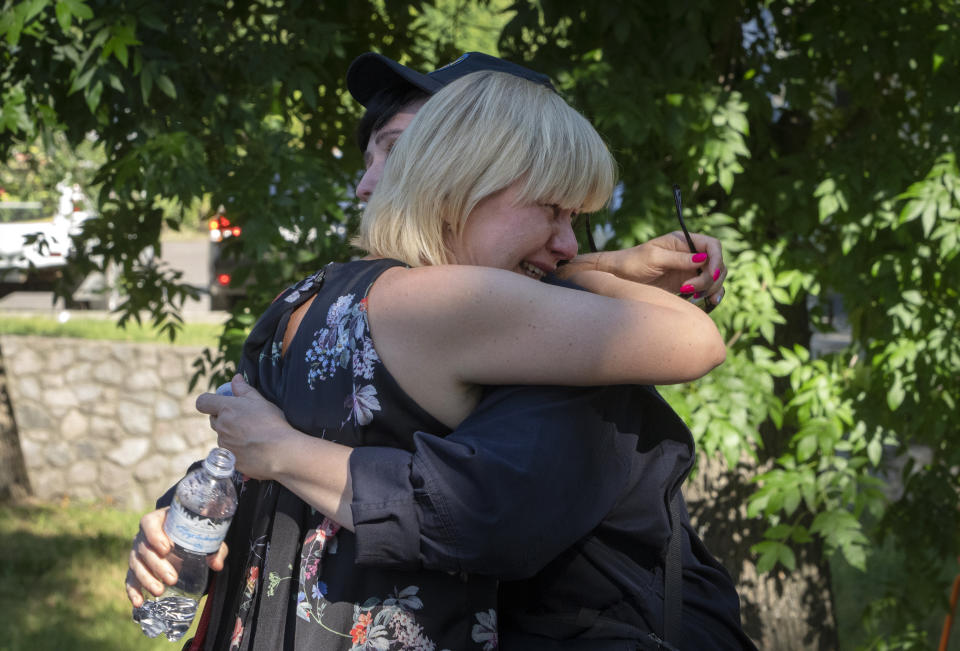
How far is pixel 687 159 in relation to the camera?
144 inches

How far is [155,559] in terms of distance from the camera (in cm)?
161

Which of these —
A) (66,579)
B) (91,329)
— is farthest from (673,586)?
(91,329)

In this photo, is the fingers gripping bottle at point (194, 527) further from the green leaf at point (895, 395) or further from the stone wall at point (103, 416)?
the stone wall at point (103, 416)

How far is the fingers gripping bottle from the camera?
1.56 m

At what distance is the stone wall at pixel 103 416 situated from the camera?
7840mm

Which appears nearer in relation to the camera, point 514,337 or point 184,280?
point 514,337

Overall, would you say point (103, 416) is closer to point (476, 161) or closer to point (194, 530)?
point (194, 530)

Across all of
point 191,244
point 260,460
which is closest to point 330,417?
point 260,460

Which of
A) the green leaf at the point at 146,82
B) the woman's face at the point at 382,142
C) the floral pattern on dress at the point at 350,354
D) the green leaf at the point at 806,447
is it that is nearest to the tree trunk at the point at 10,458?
the green leaf at the point at 146,82

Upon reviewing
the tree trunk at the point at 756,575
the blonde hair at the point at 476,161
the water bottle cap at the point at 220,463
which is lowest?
the tree trunk at the point at 756,575

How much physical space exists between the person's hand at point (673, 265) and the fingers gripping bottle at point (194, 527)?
68 cm

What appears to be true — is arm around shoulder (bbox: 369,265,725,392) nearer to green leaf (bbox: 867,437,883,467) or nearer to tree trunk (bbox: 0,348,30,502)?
green leaf (bbox: 867,437,883,467)

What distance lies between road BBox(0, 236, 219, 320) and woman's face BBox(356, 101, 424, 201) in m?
3.14

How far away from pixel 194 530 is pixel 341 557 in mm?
271
